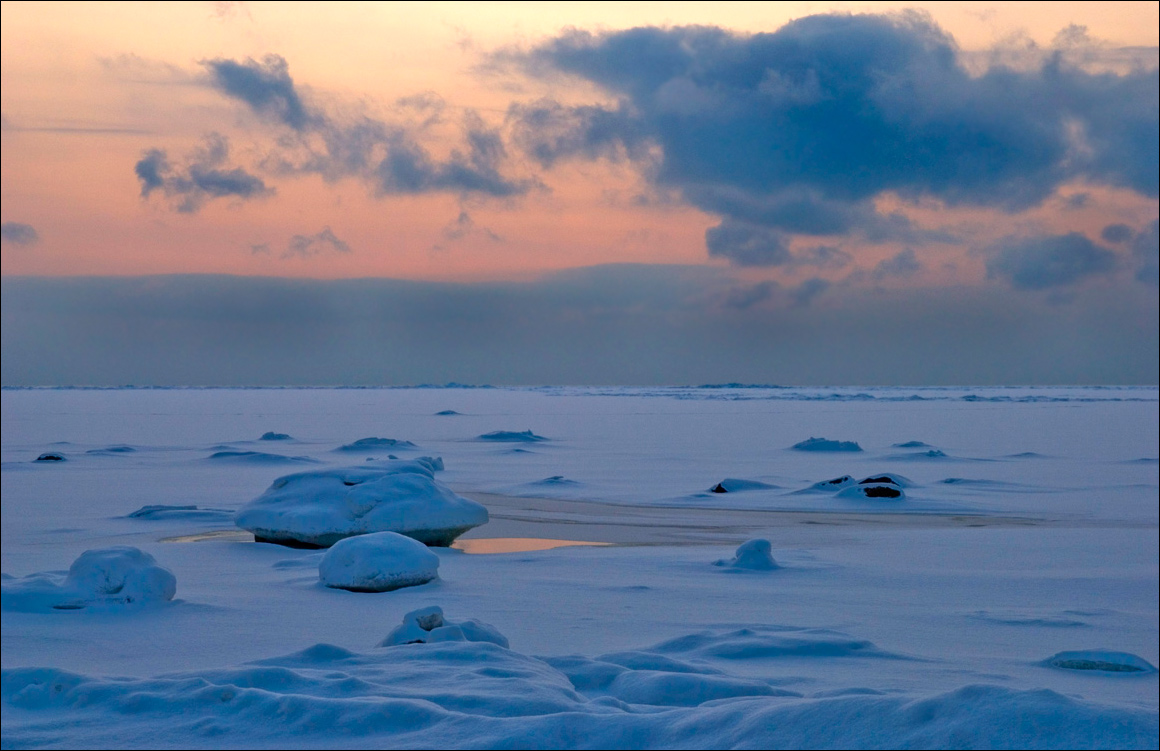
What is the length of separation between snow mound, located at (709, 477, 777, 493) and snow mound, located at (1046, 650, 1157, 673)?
10.2 meters

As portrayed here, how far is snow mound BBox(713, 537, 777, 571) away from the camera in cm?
896

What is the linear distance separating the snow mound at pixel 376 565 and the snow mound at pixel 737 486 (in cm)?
832

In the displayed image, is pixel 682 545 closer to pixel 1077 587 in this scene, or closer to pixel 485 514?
pixel 485 514

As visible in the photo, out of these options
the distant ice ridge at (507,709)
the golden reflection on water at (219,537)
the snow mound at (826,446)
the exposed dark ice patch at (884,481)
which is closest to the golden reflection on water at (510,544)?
the golden reflection on water at (219,537)

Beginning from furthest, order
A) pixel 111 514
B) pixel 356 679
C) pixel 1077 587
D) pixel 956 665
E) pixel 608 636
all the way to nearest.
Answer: pixel 111 514
pixel 1077 587
pixel 608 636
pixel 956 665
pixel 356 679

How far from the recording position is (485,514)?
11.2 metres

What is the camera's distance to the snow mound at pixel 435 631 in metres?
5.74

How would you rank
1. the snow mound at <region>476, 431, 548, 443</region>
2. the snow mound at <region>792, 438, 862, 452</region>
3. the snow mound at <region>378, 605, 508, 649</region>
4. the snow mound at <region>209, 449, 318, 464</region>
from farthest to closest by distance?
the snow mound at <region>476, 431, 548, 443</region> < the snow mound at <region>792, 438, 862, 452</region> < the snow mound at <region>209, 449, 318, 464</region> < the snow mound at <region>378, 605, 508, 649</region>

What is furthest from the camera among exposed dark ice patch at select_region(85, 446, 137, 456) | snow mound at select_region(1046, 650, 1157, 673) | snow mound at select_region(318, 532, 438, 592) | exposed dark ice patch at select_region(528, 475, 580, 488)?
exposed dark ice patch at select_region(85, 446, 137, 456)

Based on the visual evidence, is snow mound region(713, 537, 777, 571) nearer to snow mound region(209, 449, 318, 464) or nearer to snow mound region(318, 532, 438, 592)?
snow mound region(318, 532, 438, 592)

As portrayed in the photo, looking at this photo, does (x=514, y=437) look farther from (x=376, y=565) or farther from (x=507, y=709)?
(x=507, y=709)

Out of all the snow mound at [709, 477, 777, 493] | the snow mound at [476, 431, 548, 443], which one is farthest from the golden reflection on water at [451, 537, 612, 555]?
the snow mound at [476, 431, 548, 443]

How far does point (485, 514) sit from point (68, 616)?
505cm

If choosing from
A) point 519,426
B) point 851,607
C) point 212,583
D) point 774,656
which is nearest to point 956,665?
point 774,656
